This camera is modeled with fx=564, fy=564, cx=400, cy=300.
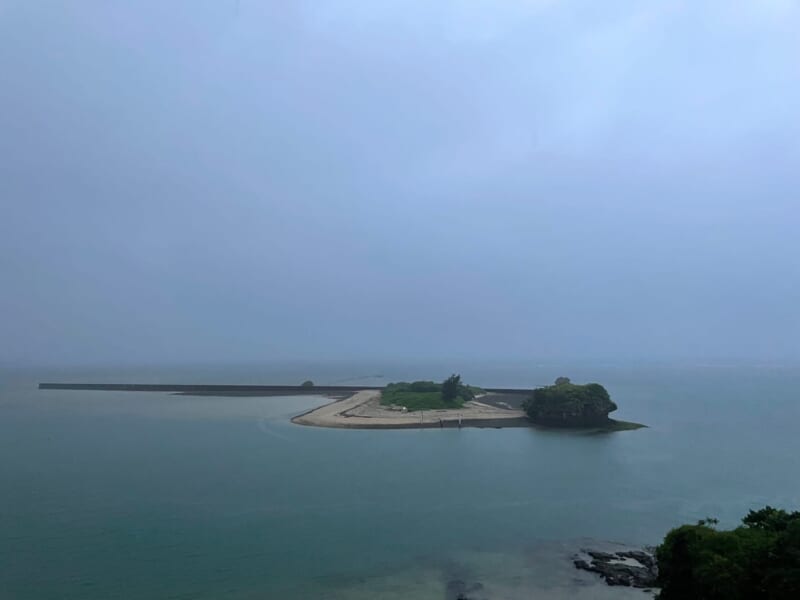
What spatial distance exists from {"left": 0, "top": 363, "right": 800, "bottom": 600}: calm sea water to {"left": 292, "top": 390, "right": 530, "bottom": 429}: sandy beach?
3.08 meters

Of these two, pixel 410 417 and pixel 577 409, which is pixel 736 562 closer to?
pixel 577 409

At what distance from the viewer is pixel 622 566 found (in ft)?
64.8

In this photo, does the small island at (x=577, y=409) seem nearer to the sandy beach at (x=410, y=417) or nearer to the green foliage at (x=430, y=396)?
the sandy beach at (x=410, y=417)

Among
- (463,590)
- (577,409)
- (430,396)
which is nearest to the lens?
(463,590)

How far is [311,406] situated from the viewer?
71.1 meters

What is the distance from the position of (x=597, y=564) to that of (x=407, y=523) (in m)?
8.25

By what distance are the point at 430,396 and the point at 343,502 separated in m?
39.5

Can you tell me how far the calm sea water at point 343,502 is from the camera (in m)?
18.8

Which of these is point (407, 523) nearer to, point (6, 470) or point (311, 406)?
point (6, 470)

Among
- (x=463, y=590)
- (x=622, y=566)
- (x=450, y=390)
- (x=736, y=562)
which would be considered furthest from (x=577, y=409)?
(x=736, y=562)

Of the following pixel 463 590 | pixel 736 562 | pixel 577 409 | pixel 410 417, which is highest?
pixel 577 409

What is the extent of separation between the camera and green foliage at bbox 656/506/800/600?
42.1 feet

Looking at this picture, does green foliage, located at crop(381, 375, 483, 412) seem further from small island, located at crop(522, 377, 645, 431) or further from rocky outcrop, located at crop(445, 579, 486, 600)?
rocky outcrop, located at crop(445, 579, 486, 600)

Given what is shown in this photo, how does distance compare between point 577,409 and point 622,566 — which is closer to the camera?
point 622,566
